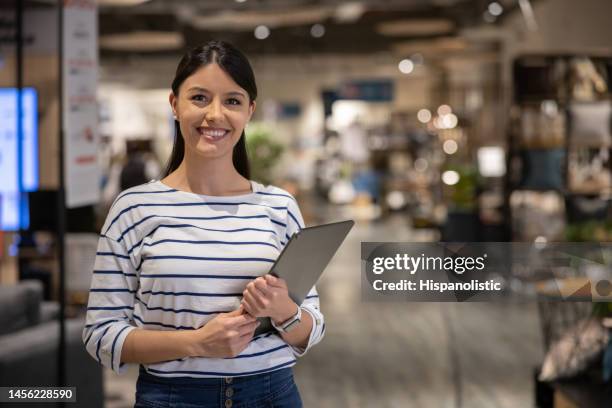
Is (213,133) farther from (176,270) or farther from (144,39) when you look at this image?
(144,39)

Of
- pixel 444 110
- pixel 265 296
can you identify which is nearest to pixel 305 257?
pixel 265 296

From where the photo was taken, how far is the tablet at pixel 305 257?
1.65 metres

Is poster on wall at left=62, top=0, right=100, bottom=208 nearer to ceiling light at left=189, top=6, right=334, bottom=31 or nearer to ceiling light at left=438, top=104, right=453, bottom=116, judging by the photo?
ceiling light at left=189, top=6, right=334, bottom=31

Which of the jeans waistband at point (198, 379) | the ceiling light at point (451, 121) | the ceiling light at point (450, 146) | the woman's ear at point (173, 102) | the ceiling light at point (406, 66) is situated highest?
the ceiling light at point (406, 66)

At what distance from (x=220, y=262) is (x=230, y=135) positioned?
246 millimetres

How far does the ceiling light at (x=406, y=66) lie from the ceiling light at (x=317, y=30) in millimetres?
3219

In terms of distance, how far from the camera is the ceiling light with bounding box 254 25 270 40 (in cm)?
1589

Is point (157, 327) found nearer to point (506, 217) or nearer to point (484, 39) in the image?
point (506, 217)

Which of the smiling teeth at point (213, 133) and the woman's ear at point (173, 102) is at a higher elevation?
the woman's ear at point (173, 102)

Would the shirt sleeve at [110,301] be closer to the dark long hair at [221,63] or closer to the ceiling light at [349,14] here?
the dark long hair at [221,63]

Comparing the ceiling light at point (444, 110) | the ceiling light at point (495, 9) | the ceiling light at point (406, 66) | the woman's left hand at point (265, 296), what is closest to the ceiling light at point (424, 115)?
the ceiling light at point (406, 66)

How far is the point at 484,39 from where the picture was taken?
1747cm

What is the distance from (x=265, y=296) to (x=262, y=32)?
49.4ft

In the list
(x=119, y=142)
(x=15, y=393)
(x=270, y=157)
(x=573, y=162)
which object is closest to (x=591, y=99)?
(x=573, y=162)
